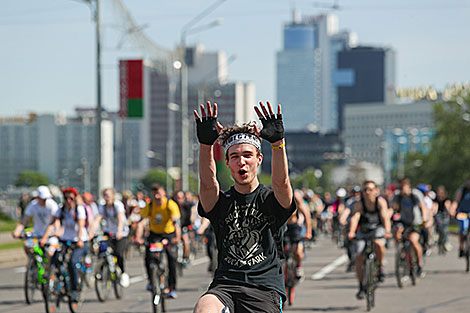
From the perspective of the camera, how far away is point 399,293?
15.8 meters

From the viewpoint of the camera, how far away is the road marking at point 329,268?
19812 millimetres

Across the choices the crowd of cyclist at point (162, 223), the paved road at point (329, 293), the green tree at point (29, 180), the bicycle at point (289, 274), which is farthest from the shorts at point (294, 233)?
the green tree at point (29, 180)

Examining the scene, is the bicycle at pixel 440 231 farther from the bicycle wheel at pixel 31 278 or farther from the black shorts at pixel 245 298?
the black shorts at pixel 245 298

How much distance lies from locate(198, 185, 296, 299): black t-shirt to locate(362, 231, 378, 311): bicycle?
24.4ft

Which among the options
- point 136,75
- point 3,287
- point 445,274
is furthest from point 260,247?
point 136,75

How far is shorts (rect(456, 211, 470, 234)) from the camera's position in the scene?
61.8ft

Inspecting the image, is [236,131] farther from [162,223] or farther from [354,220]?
[354,220]

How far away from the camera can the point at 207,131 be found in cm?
610

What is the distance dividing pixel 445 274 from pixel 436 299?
16.3 feet

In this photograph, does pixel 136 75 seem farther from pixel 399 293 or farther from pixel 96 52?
pixel 399 293

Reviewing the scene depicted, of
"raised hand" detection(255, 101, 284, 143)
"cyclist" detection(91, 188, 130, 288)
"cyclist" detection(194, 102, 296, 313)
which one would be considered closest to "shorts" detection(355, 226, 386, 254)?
"cyclist" detection(91, 188, 130, 288)

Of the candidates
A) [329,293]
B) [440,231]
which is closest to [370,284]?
[329,293]

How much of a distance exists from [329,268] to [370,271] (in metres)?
8.47

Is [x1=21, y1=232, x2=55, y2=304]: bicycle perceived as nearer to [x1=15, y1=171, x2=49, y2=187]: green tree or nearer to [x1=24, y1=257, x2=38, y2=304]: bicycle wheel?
[x1=24, y1=257, x2=38, y2=304]: bicycle wheel
